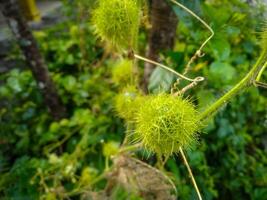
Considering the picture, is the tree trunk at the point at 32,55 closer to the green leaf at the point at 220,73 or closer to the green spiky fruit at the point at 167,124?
the green leaf at the point at 220,73

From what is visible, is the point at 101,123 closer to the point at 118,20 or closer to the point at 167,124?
the point at 118,20

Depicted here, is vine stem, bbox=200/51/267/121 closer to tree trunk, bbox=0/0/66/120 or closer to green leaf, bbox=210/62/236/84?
green leaf, bbox=210/62/236/84

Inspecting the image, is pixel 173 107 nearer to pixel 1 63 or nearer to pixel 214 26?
pixel 214 26

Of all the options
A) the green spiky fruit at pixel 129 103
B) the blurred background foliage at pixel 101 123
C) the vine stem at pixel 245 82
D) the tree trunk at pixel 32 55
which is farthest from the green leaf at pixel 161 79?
the tree trunk at pixel 32 55

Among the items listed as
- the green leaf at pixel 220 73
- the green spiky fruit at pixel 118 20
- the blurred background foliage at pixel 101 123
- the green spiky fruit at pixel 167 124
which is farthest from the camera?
the green leaf at pixel 220 73

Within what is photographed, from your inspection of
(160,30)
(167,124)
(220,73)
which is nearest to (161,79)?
(160,30)

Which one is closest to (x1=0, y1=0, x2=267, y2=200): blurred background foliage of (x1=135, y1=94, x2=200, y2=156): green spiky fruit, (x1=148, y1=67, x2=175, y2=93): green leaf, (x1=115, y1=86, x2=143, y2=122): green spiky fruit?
(x1=148, y1=67, x2=175, y2=93): green leaf
